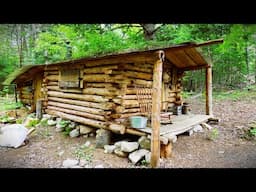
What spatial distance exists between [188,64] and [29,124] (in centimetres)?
436

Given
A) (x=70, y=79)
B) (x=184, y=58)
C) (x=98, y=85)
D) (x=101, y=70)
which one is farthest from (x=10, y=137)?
(x=184, y=58)

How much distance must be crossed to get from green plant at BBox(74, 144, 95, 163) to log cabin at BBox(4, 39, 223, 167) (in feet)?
1.63

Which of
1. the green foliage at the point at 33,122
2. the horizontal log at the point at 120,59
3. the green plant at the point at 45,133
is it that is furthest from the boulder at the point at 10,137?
the horizontal log at the point at 120,59

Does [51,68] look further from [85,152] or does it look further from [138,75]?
[85,152]

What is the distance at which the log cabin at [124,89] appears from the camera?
4.26m

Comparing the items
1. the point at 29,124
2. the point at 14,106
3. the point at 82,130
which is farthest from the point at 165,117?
the point at 14,106

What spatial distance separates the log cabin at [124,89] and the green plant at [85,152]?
1.63ft

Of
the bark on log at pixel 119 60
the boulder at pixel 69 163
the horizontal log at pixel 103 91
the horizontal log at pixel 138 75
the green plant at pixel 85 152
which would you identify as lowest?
the boulder at pixel 69 163

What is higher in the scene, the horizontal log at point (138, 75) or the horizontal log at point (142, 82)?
the horizontal log at point (138, 75)

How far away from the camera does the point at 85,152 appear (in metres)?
5.04

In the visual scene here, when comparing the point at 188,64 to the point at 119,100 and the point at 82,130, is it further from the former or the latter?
the point at 82,130

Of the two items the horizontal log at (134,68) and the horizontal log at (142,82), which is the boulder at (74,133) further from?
the horizontal log at (134,68)
